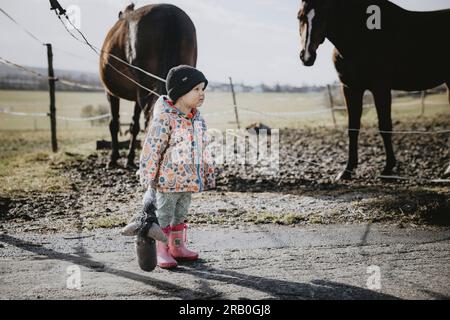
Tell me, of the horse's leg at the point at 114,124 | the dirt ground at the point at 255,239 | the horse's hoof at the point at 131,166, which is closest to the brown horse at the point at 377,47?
the dirt ground at the point at 255,239

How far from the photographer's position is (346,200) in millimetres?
4973

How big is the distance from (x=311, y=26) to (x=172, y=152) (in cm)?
312

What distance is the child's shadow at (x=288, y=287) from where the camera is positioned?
2.67 meters

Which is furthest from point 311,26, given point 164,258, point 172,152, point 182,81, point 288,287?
point 288,287

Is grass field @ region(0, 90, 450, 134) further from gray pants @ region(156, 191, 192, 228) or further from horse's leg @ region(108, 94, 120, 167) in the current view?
gray pants @ region(156, 191, 192, 228)

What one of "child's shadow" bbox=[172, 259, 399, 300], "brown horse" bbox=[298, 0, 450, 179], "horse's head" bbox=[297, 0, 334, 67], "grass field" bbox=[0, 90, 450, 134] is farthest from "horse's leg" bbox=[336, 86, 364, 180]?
"child's shadow" bbox=[172, 259, 399, 300]

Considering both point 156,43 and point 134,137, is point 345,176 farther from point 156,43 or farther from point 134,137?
point 134,137

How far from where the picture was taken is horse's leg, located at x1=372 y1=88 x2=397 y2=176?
5.97 metres

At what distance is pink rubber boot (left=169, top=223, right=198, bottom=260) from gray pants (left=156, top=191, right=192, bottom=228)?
6cm

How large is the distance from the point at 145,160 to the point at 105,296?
3.07 ft

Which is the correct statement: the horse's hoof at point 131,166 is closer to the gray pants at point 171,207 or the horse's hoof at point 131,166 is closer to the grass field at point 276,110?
the grass field at point 276,110

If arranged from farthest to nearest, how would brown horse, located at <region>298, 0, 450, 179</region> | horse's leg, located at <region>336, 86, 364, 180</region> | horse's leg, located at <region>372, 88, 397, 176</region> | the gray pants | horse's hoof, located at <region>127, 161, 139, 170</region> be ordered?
horse's hoof, located at <region>127, 161, 139, 170</region> → horse's leg, located at <region>336, 86, 364, 180</region> → horse's leg, located at <region>372, 88, 397, 176</region> → brown horse, located at <region>298, 0, 450, 179</region> → the gray pants

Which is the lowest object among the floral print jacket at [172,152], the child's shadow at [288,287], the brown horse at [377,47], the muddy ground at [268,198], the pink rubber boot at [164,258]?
the child's shadow at [288,287]

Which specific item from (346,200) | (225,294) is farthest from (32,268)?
(346,200)
